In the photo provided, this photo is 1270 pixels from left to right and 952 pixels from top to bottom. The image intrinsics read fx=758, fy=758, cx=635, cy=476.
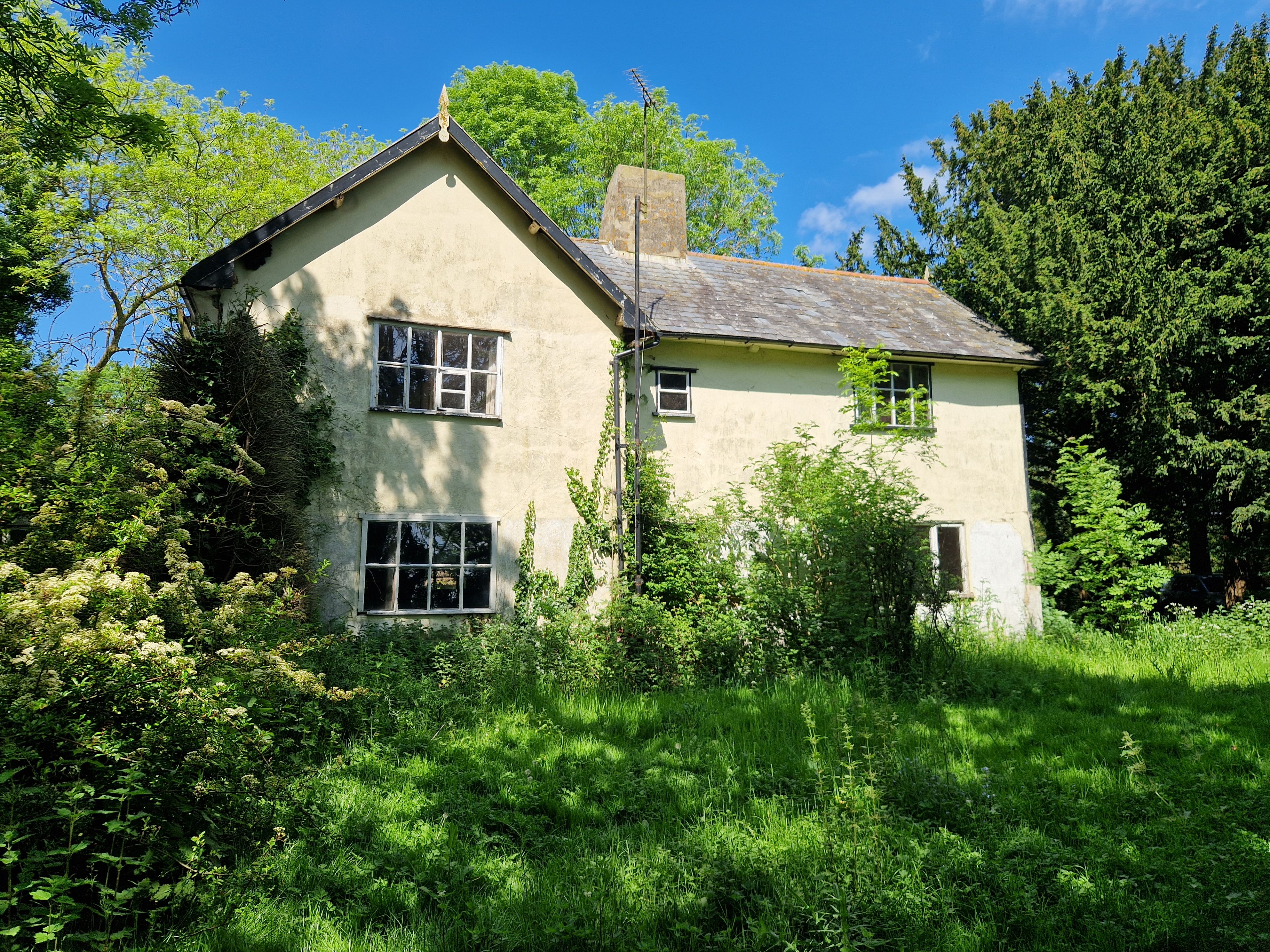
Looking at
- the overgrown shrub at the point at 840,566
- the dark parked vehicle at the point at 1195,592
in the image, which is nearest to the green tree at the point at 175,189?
the overgrown shrub at the point at 840,566

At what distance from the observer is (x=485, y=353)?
12711 mm

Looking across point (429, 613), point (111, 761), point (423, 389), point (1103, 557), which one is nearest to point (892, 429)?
point (1103, 557)

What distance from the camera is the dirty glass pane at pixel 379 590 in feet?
37.4

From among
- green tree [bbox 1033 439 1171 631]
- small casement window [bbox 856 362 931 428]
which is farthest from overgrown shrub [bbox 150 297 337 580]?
green tree [bbox 1033 439 1171 631]

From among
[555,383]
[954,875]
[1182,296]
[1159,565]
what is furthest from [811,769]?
[1182,296]

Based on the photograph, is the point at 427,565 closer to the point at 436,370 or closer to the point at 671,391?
the point at 436,370

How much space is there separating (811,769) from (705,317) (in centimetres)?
1025

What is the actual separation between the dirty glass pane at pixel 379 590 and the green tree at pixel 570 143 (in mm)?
19926

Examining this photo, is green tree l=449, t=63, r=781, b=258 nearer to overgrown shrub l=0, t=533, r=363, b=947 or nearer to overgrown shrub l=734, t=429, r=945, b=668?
overgrown shrub l=734, t=429, r=945, b=668

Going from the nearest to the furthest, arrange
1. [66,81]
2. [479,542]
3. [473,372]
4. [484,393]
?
[66,81], [479,542], [473,372], [484,393]

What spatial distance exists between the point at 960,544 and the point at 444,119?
1285 cm

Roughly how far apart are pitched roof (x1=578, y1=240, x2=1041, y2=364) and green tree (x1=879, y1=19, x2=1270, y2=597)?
6.12ft

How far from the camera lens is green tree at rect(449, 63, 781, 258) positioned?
29156 mm

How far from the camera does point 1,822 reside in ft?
12.5
